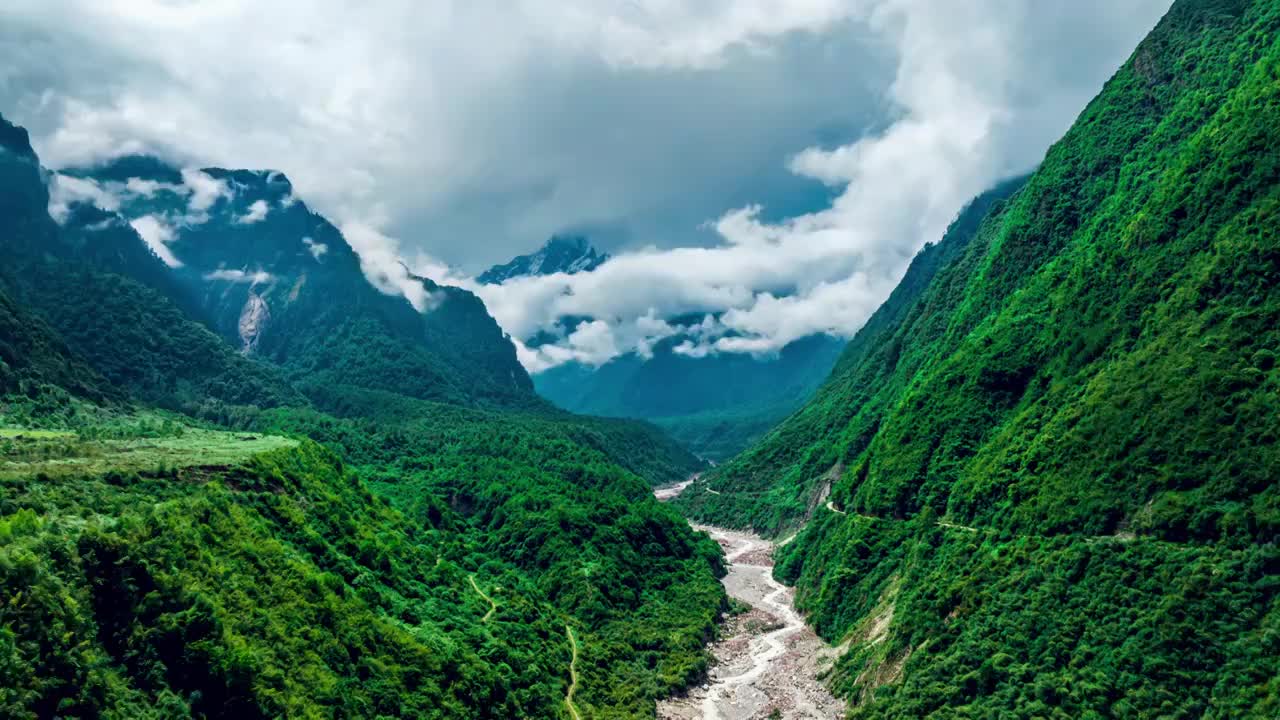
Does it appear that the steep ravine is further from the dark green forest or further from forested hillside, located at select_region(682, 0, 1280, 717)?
forested hillside, located at select_region(682, 0, 1280, 717)

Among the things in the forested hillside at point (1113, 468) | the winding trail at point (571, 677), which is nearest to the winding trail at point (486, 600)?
the winding trail at point (571, 677)

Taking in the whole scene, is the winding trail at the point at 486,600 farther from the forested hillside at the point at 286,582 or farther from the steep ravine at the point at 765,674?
the steep ravine at the point at 765,674

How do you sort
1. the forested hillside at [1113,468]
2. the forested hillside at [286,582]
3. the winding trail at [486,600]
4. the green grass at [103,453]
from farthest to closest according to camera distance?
the winding trail at [486,600], the green grass at [103,453], the forested hillside at [1113,468], the forested hillside at [286,582]

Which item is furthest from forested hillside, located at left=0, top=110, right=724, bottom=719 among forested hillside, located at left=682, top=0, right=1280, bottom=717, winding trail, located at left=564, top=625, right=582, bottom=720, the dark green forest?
forested hillside, located at left=682, top=0, right=1280, bottom=717

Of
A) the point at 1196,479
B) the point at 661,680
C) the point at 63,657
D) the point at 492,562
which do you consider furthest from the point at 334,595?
the point at 1196,479

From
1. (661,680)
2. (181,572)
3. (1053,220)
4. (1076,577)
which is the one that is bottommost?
(661,680)

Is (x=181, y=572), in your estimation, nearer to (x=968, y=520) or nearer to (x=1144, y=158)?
(x=968, y=520)
